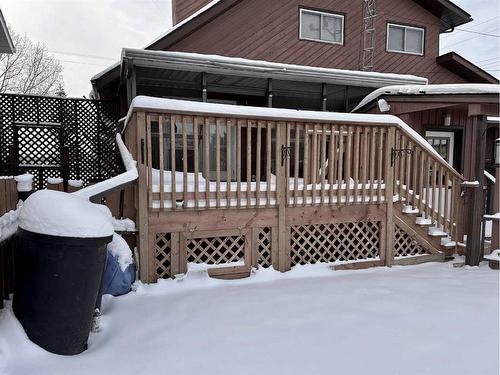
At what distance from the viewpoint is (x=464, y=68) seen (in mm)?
10281

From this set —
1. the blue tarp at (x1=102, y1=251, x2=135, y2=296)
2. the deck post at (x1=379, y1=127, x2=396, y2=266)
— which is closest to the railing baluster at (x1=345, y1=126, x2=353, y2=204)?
the deck post at (x1=379, y1=127, x2=396, y2=266)

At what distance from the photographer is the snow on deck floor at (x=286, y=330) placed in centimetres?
217

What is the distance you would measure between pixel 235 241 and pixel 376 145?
2325 millimetres

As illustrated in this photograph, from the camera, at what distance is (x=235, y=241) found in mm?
3879

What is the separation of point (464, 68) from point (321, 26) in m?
4.51

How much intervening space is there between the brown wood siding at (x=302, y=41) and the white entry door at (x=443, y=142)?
9.57ft

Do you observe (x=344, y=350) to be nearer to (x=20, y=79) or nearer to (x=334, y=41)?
(x=334, y=41)

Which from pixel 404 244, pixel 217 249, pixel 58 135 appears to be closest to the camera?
pixel 217 249

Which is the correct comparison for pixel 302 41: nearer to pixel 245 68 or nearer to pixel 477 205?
pixel 245 68

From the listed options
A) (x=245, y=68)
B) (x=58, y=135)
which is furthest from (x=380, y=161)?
(x=58, y=135)

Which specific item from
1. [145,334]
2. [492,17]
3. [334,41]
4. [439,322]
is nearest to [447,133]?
[334,41]

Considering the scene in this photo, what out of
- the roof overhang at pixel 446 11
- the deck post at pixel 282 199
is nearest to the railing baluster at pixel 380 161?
the deck post at pixel 282 199

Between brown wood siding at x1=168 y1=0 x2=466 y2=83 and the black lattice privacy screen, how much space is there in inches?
94.3

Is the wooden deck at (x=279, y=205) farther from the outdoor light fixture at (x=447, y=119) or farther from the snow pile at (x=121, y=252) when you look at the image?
the outdoor light fixture at (x=447, y=119)
